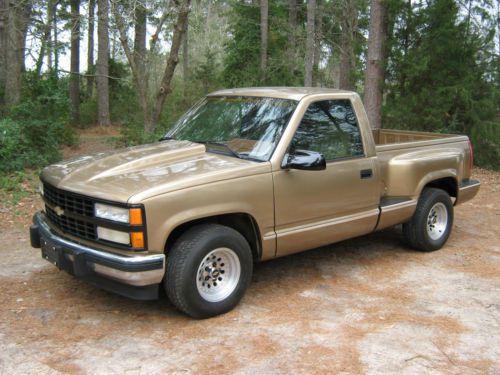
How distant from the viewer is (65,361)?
3836 millimetres

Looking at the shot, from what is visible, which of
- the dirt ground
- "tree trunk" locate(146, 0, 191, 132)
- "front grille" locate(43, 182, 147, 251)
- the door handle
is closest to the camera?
the dirt ground

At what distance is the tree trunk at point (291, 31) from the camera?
22375 millimetres

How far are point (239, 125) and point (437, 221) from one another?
298 centimetres

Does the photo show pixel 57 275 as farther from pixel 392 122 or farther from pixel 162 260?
pixel 392 122

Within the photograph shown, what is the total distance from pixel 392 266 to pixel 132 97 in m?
19.1

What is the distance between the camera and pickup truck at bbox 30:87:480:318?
422 centimetres

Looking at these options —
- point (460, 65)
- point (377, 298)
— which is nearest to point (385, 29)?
point (460, 65)

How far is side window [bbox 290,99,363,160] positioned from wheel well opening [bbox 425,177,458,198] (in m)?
1.62

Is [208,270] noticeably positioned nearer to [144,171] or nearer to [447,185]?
[144,171]

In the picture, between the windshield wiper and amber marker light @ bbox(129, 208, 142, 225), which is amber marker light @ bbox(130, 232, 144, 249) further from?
the windshield wiper

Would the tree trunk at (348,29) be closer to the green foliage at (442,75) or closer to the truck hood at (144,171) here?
the green foliage at (442,75)

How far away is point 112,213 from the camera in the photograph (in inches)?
165

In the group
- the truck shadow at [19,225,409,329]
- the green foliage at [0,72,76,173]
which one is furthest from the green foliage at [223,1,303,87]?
the truck shadow at [19,225,409,329]

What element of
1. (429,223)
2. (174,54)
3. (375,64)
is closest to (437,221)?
(429,223)
